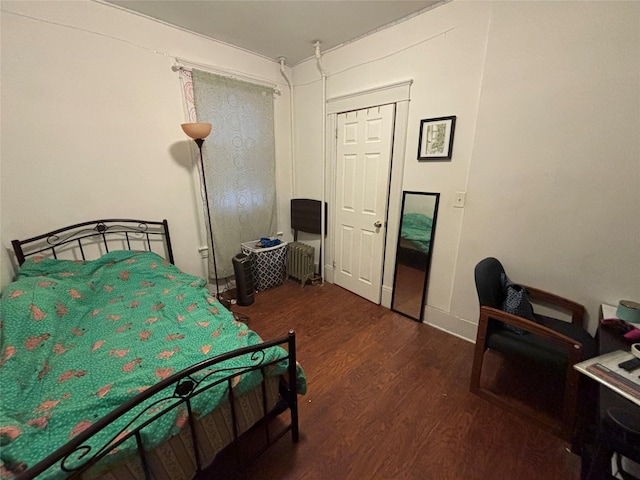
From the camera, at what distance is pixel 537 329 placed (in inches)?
56.2

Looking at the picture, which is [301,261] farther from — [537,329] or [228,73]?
[537,329]

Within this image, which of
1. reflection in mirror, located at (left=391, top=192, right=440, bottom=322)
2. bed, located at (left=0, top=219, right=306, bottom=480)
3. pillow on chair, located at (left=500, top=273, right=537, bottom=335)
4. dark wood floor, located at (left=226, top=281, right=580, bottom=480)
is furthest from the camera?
reflection in mirror, located at (left=391, top=192, right=440, bottom=322)

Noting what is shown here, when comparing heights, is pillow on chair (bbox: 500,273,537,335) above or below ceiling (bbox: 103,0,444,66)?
below

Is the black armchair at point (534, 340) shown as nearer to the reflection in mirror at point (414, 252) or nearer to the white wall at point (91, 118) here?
the reflection in mirror at point (414, 252)

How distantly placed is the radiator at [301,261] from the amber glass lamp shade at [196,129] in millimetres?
1625

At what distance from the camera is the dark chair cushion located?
4.72ft

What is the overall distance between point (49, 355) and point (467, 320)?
9.24ft

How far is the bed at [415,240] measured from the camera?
2398 mm

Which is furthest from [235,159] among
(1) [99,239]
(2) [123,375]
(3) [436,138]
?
(2) [123,375]

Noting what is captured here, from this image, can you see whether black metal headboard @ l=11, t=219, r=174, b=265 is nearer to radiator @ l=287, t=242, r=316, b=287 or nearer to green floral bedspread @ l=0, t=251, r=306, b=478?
green floral bedspread @ l=0, t=251, r=306, b=478

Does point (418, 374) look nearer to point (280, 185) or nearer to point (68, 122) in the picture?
point (280, 185)

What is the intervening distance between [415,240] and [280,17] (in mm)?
2276

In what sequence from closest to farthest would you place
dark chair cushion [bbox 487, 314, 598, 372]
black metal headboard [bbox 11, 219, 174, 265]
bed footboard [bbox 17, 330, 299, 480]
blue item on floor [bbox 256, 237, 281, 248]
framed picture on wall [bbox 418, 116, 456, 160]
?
bed footboard [bbox 17, 330, 299, 480] < dark chair cushion [bbox 487, 314, 598, 372] < black metal headboard [bbox 11, 219, 174, 265] < framed picture on wall [bbox 418, 116, 456, 160] < blue item on floor [bbox 256, 237, 281, 248]

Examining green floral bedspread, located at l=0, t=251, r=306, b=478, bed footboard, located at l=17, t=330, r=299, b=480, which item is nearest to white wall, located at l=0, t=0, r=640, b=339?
green floral bedspread, located at l=0, t=251, r=306, b=478
